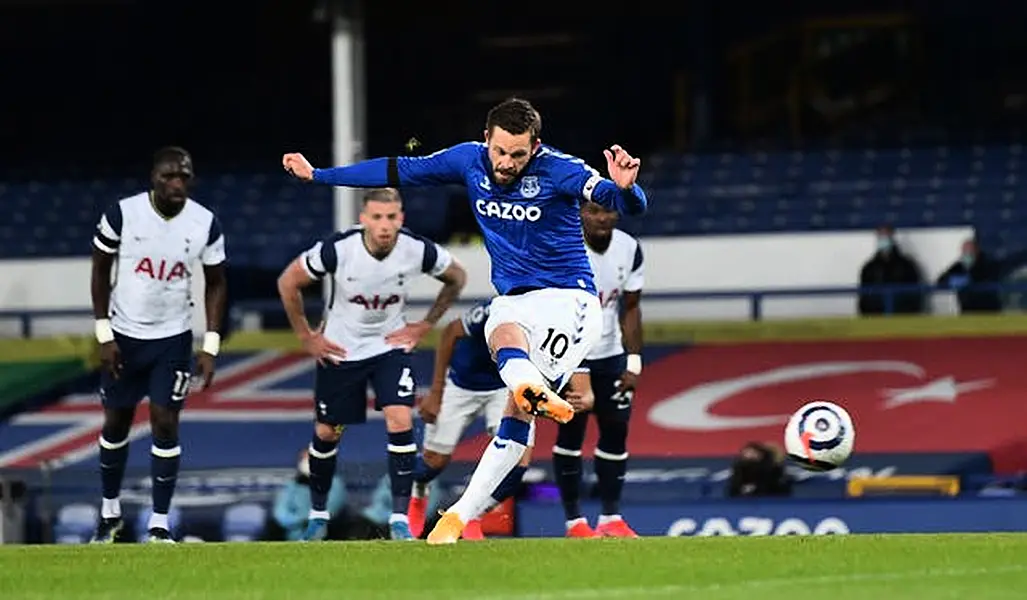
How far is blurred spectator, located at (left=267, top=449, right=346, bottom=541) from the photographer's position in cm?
1683

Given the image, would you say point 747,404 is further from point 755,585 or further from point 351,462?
point 755,585

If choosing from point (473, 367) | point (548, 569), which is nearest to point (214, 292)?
point (473, 367)

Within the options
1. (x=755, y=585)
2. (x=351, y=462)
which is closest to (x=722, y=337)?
(x=351, y=462)

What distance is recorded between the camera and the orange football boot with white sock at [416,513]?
13719 millimetres

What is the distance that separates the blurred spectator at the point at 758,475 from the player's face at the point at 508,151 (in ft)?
20.7

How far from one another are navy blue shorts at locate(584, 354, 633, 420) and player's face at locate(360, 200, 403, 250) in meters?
1.31

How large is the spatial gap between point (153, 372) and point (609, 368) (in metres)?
2.51

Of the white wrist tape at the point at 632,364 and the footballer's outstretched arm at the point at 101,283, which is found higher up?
the footballer's outstretched arm at the point at 101,283

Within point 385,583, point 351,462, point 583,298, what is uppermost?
point 583,298

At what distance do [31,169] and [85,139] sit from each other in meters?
1.29

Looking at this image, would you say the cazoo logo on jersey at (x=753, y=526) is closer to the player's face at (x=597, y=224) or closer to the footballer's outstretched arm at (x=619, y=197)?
the player's face at (x=597, y=224)

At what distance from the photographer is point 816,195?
25.2 m

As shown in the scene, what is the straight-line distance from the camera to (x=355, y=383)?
45.1 ft

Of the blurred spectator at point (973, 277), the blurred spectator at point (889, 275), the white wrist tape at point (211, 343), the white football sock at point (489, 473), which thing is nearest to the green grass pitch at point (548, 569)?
the white football sock at point (489, 473)
